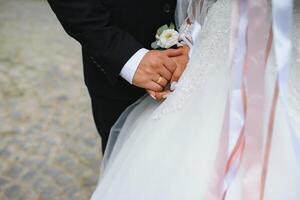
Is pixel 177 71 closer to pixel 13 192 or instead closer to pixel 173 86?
pixel 173 86

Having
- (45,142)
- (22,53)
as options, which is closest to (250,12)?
(45,142)

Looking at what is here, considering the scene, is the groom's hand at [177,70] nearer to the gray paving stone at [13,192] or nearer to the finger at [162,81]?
the finger at [162,81]

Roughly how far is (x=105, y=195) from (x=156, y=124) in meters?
0.16

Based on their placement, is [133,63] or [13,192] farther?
[13,192]

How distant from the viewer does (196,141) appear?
858 mm

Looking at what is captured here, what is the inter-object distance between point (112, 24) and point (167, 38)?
128 millimetres

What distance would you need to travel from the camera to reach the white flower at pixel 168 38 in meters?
1.11

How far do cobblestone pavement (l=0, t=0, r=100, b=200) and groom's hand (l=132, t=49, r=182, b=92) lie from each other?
3.49 ft

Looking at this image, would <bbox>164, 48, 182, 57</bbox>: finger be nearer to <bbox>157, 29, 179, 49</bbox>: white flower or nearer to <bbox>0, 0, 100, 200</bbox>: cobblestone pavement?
<bbox>157, 29, 179, 49</bbox>: white flower

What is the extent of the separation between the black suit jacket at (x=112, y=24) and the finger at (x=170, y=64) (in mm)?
75

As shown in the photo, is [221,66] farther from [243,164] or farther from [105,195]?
[105,195]

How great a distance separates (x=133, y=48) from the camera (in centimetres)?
108

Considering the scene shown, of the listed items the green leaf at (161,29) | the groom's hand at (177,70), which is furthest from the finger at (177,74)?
A: the green leaf at (161,29)

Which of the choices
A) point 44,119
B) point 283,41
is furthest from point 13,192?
point 283,41
